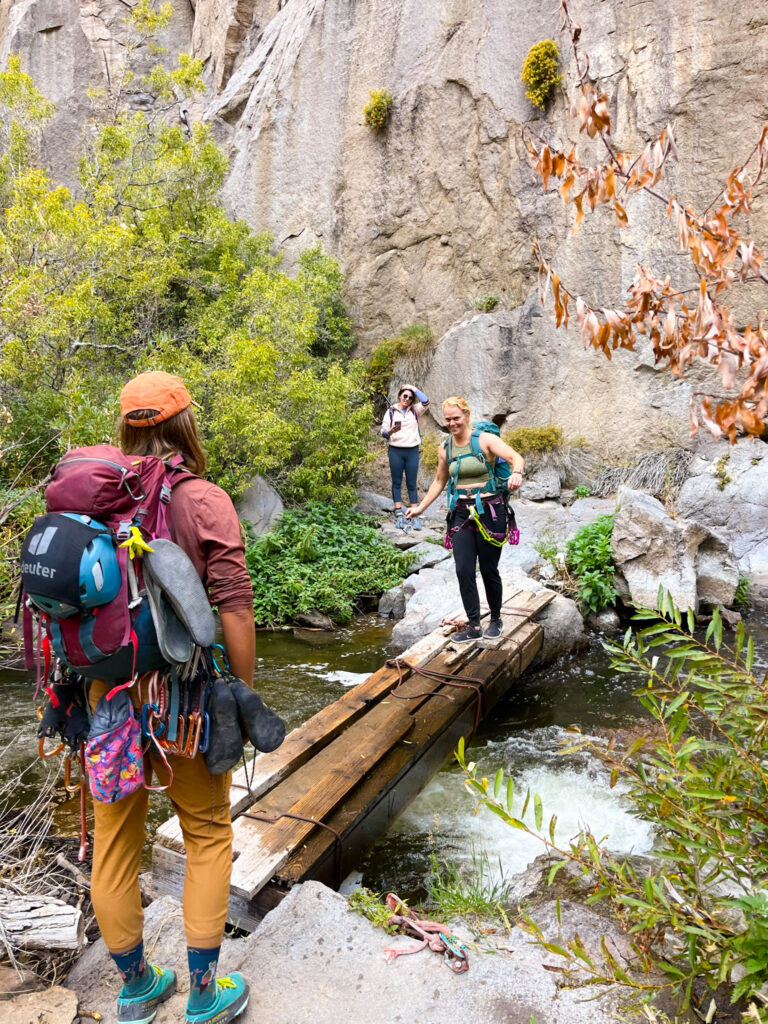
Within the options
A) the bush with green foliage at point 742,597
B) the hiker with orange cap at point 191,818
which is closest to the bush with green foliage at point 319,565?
the bush with green foliage at point 742,597

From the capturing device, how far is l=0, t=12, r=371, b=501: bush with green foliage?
8.99m

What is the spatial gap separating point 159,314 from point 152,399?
12757mm

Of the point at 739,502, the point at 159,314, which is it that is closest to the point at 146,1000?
the point at 739,502

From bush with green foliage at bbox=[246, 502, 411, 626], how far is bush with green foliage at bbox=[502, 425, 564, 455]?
3.72 metres

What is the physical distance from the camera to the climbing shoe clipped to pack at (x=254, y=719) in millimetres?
2250

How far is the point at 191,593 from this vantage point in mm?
2051

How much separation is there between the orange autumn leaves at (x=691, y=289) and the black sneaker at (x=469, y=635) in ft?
13.9

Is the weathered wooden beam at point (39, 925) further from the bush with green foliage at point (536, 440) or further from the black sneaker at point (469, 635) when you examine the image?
the bush with green foliage at point (536, 440)

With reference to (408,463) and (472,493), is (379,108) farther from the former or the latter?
(472,493)

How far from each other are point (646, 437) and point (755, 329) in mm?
11801

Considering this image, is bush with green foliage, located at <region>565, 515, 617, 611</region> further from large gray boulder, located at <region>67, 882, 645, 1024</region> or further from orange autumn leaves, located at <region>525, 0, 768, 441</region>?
orange autumn leaves, located at <region>525, 0, 768, 441</region>

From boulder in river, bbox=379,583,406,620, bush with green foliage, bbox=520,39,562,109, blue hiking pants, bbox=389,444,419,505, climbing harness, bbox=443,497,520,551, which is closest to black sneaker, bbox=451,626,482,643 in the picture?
climbing harness, bbox=443,497,520,551

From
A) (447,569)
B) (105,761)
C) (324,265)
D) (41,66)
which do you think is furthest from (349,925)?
(41,66)

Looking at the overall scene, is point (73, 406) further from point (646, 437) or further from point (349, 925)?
point (646, 437)
